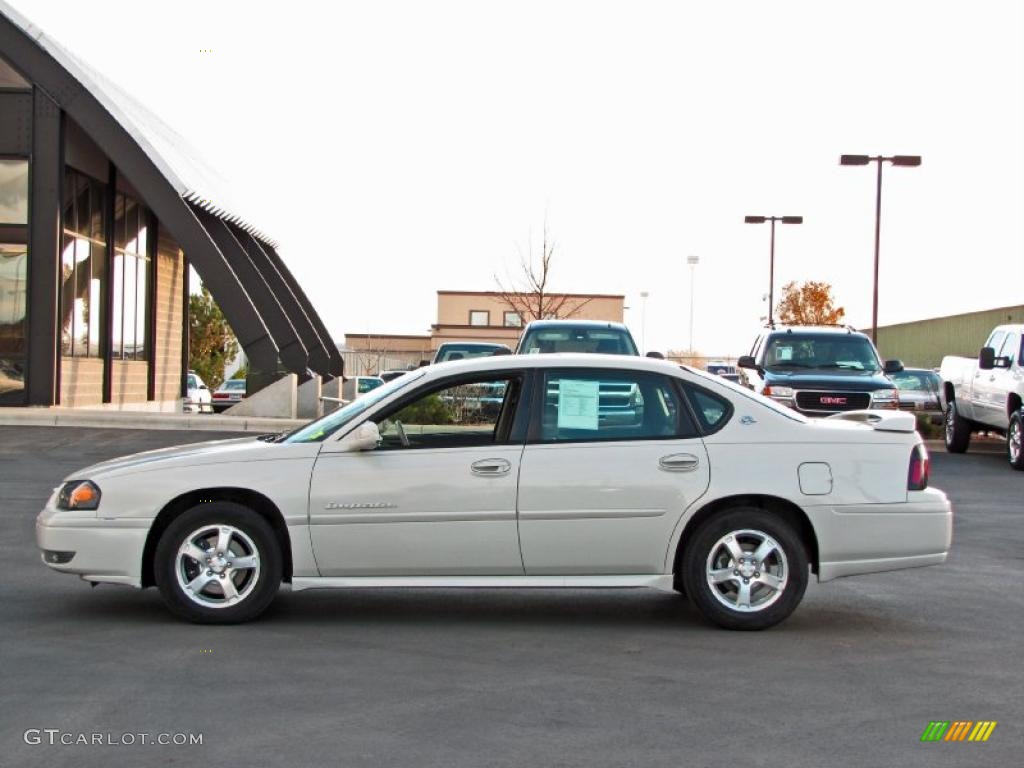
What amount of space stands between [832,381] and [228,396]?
22143 mm

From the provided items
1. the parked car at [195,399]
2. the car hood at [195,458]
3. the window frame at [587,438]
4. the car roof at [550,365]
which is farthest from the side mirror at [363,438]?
the parked car at [195,399]

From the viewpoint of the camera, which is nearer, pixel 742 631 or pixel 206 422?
pixel 742 631

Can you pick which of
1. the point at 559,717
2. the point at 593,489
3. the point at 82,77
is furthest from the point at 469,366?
the point at 82,77

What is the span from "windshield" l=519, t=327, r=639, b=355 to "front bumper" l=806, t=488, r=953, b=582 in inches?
482

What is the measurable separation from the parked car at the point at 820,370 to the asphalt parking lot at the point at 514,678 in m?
9.68

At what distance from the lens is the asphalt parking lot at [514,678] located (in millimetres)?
5586

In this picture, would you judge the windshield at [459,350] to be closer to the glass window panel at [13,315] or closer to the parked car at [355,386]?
the glass window panel at [13,315]

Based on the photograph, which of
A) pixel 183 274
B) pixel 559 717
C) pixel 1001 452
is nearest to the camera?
pixel 559 717

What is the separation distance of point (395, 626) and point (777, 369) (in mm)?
13512

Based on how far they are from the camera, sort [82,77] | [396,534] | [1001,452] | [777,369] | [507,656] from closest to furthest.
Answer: [507,656] → [396,534] → [777,369] → [1001,452] → [82,77]

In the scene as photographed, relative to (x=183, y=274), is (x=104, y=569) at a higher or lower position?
lower

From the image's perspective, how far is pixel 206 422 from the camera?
2448 cm

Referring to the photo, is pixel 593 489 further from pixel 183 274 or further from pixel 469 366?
pixel 183 274

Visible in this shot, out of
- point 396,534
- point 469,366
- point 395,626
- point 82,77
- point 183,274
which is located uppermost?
point 82,77
